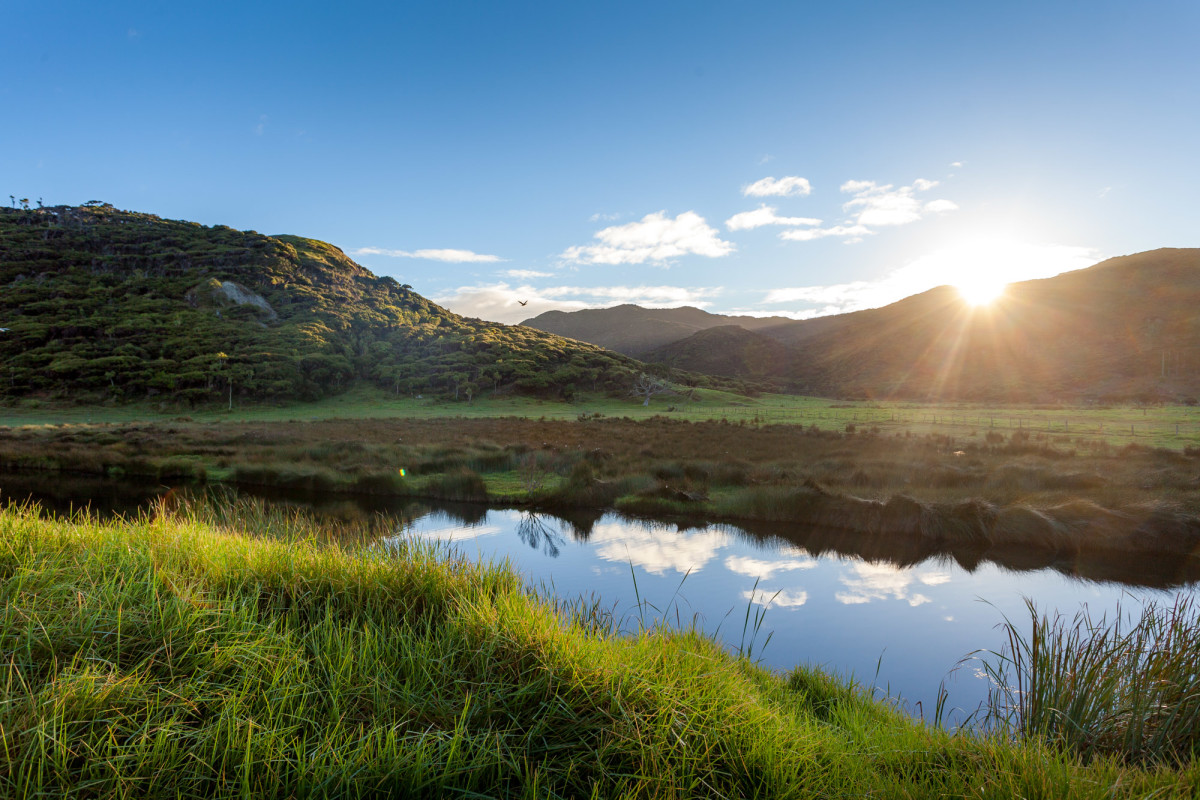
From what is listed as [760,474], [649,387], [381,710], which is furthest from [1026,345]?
[381,710]

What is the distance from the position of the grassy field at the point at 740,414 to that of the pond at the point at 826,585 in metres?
18.0

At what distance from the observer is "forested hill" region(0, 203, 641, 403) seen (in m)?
65.1

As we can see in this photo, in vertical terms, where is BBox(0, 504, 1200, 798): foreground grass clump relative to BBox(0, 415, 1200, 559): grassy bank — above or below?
above

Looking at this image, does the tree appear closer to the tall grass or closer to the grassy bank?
the grassy bank

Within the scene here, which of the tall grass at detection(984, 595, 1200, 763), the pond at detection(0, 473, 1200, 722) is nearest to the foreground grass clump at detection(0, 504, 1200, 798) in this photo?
the tall grass at detection(984, 595, 1200, 763)

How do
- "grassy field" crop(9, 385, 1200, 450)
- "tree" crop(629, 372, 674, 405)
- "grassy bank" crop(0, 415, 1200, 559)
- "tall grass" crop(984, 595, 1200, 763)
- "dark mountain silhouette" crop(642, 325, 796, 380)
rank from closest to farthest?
"tall grass" crop(984, 595, 1200, 763), "grassy bank" crop(0, 415, 1200, 559), "grassy field" crop(9, 385, 1200, 450), "tree" crop(629, 372, 674, 405), "dark mountain silhouette" crop(642, 325, 796, 380)

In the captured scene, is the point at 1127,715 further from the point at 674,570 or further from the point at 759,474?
the point at 759,474

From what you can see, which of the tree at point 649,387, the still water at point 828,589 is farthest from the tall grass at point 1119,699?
the tree at point 649,387

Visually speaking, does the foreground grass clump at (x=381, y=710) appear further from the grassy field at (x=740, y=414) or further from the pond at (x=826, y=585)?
the grassy field at (x=740, y=414)

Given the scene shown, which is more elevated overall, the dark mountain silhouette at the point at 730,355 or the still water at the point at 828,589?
the dark mountain silhouette at the point at 730,355

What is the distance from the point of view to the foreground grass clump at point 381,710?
2824mm

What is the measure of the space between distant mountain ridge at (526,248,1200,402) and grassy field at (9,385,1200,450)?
29.5 metres

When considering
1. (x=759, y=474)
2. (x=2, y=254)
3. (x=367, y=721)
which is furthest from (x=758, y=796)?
(x=2, y=254)

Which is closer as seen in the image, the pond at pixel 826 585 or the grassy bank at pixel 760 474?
the pond at pixel 826 585
